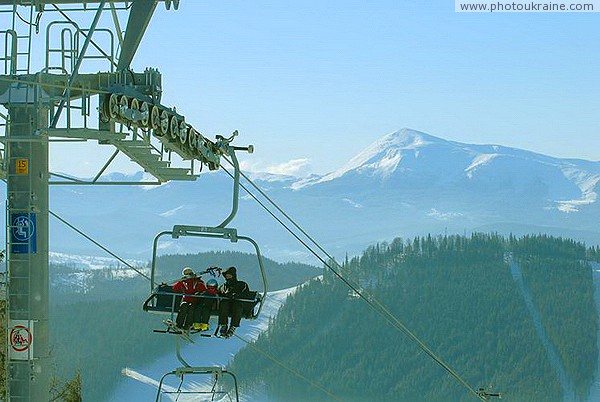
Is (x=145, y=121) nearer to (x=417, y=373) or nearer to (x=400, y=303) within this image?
(x=417, y=373)

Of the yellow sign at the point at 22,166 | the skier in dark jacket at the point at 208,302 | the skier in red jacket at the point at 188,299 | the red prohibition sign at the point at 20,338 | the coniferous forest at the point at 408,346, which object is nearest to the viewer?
the skier in red jacket at the point at 188,299

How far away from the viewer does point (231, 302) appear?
52.0 ft

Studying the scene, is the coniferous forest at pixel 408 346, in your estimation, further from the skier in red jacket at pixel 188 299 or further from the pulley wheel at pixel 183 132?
the skier in red jacket at pixel 188 299

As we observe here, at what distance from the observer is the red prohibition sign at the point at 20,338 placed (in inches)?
727

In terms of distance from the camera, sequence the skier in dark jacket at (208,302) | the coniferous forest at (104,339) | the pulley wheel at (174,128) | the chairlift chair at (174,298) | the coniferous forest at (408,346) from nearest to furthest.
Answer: the chairlift chair at (174,298), the skier in dark jacket at (208,302), the pulley wheel at (174,128), the coniferous forest at (408,346), the coniferous forest at (104,339)

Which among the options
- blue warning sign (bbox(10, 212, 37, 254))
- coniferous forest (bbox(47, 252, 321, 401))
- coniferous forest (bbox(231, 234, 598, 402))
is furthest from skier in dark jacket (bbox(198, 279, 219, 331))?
coniferous forest (bbox(47, 252, 321, 401))

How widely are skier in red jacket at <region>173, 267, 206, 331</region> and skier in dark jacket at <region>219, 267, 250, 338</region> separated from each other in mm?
281

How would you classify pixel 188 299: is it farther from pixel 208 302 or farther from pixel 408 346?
pixel 408 346

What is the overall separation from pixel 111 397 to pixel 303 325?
3049cm

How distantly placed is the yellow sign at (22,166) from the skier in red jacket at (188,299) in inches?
144

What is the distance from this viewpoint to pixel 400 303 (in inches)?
7687

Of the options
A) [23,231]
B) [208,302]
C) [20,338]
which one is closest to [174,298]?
[208,302]

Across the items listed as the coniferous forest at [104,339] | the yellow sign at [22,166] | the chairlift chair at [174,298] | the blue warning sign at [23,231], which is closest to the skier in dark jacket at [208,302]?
the chairlift chair at [174,298]

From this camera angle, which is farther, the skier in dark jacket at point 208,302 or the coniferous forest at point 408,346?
the coniferous forest at point 408,346
